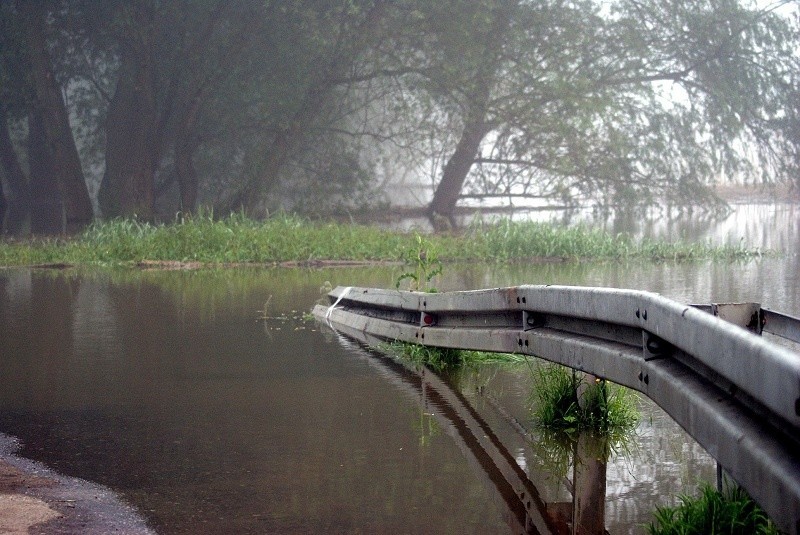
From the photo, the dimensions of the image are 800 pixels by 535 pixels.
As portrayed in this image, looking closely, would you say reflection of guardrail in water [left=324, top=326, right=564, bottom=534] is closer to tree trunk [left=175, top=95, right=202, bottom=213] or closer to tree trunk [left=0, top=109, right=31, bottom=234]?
tree trunk [left=175, top=95, right=202, bottom=213]

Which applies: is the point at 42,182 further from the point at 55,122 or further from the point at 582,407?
the point at 582,407

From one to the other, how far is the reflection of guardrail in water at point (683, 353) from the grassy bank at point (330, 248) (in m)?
12.0

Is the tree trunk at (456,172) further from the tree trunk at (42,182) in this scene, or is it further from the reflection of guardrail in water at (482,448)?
the reflection of guardrail in water at (482,448)

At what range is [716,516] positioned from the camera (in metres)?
4.29

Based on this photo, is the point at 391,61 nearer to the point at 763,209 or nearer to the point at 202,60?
the point at 202,60

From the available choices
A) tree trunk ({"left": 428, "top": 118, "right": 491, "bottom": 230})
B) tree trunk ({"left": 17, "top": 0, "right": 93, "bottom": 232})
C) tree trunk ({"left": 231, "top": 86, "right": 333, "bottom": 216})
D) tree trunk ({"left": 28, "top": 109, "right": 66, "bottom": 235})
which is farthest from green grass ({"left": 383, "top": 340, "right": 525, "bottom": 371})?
tree trunk ({"left": 28, "top": 109, "right": 66, "bottom": 235})

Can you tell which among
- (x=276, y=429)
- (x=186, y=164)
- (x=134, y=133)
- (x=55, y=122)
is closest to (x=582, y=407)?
(x=276, y=429)

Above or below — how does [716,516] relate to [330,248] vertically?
below

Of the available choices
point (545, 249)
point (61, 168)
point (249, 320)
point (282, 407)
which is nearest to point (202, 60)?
point (61, 168)

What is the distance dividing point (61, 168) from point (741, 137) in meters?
19.9

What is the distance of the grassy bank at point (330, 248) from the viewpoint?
20.6 meters

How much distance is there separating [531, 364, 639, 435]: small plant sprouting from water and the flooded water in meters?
0.14

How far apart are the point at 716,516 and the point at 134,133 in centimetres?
2943

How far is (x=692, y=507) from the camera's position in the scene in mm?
4445
